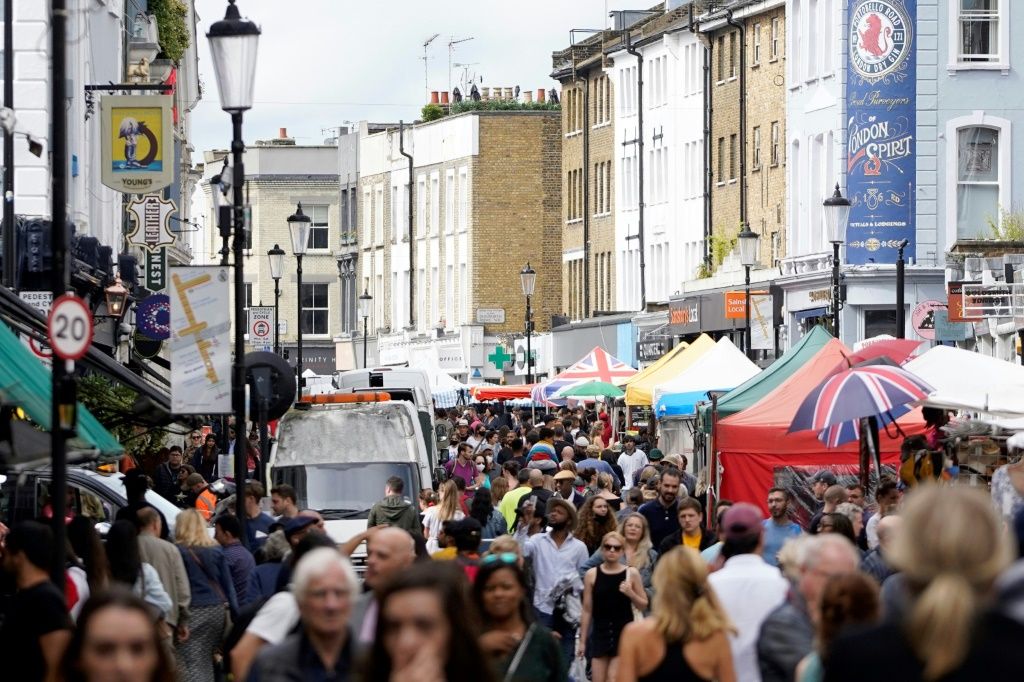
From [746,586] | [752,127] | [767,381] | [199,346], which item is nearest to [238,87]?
[199,346]

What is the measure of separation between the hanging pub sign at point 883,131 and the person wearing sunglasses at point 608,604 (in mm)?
35594

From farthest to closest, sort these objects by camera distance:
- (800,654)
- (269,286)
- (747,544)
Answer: (269,286)
(747,544)
(800,654)

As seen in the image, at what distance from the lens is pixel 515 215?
89.2 m

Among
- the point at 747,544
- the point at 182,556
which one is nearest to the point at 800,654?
the point at 747,544

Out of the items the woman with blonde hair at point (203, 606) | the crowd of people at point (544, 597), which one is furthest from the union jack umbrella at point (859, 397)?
the woman with blonde hair at point (203, 606)

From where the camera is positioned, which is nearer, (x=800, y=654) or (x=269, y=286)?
(x=800, y=654)

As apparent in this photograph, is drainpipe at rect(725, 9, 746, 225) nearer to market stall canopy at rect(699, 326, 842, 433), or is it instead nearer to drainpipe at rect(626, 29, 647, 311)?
drainpipe at rect(626, 29, 647, 311)

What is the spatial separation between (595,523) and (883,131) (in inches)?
1329

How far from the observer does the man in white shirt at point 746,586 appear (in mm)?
10266

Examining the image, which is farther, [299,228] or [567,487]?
[299,228]

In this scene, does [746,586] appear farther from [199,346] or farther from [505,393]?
[505,393]

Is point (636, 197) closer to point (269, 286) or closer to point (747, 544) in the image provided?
point (269, 286)

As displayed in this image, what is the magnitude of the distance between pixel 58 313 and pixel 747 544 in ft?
12.4

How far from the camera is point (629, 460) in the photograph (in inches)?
1287
